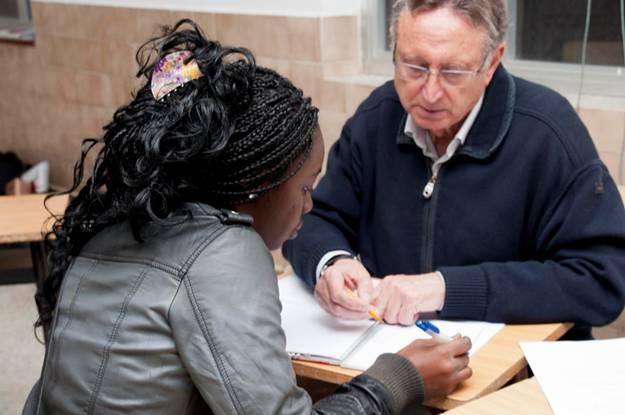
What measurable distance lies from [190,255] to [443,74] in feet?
2.96

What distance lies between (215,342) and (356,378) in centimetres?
34

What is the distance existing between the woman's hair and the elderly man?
0.54 m

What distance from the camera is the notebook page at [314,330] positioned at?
1.70 metres

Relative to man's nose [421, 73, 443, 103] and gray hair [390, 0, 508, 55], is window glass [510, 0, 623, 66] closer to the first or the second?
gray hair [390, 0, 508, 55]

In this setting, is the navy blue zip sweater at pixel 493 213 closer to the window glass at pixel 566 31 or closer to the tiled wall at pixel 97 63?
the window glass at pixel 566 31

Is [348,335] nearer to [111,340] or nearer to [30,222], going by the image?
[111,340]

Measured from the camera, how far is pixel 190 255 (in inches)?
52.3

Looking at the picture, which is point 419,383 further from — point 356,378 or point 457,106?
point 457,106

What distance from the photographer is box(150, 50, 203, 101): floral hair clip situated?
1.39 metres

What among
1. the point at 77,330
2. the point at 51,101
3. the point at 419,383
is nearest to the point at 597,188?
the point at 419,383

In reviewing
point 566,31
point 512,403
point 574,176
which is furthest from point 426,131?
point 566,31

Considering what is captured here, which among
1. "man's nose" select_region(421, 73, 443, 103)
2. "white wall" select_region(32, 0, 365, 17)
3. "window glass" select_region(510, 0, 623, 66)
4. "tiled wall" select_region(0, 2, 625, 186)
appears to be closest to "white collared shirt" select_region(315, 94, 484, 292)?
"man's nose" select_region(421, 73, 443, 103)

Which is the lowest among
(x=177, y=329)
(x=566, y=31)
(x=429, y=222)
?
(x=429, y=222)

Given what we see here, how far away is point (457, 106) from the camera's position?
2.00 meters
